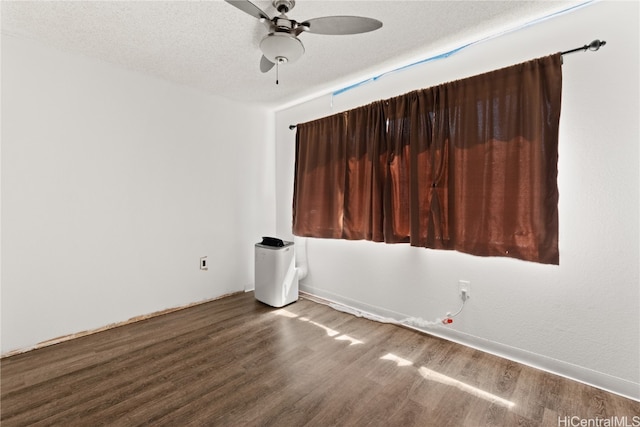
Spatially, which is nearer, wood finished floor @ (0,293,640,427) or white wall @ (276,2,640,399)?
wood finished floor @ (0,293,640,427)

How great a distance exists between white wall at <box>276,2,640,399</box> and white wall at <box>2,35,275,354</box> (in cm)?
249

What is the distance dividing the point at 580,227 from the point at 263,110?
11.4 ft

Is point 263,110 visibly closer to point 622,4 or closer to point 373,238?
point 373,238

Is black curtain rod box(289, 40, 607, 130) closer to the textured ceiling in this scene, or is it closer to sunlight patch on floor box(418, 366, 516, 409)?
the textured ceiling

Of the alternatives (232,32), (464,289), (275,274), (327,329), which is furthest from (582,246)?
(232,32)

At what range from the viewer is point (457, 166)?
2145 mm

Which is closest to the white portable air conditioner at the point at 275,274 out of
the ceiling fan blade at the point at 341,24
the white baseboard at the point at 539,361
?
the white baseboard at the point at 539,361

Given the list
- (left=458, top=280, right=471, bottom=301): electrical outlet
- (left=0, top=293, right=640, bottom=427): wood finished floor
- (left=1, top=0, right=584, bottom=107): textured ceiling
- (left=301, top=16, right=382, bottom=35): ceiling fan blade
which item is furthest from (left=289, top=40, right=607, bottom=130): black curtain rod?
(left=0, top=293, right=640, bottom=427): wood finished floor

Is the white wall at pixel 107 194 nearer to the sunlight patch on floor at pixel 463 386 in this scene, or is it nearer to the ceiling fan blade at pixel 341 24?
the ceiling fan blade at pixel 341 24

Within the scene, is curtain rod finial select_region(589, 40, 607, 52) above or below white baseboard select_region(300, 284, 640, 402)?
above

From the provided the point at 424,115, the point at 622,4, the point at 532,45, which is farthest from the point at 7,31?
the point at 622,4

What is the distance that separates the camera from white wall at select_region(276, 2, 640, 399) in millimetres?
1627

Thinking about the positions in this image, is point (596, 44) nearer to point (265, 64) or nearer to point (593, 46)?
point (593, 46)

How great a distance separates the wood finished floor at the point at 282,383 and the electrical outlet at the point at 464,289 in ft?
1.27
